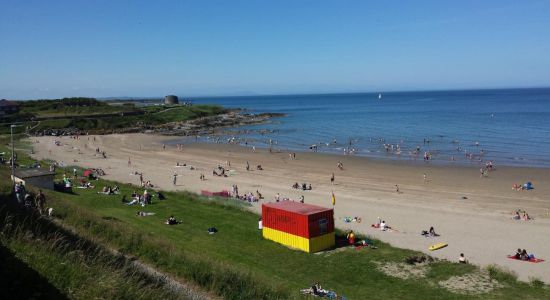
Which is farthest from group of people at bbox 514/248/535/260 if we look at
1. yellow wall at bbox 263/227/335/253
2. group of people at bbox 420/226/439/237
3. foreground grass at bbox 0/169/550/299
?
yellow wall at bbox 263/227/335/253

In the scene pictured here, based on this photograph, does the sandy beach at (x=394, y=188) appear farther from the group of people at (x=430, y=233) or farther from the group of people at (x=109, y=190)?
the group of people at (x=109, y=190)

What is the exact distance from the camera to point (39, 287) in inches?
256

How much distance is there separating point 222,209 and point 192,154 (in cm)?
3450

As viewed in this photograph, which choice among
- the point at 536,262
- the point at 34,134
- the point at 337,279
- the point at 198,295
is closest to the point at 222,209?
the point at 337,279

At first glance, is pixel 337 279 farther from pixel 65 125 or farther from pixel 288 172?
pixel 65 125

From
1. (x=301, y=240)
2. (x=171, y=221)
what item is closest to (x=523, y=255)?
(x=301, y=240)

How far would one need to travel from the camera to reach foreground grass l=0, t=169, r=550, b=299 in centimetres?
1038

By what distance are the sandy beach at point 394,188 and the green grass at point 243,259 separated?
294 centimetres

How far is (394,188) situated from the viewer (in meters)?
36.2

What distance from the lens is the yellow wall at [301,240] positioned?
19381 millimetres

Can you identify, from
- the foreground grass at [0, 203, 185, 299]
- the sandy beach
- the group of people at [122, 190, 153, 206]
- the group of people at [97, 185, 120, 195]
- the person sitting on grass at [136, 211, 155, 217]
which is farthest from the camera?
the group of people at [97, 185, 120, 195]

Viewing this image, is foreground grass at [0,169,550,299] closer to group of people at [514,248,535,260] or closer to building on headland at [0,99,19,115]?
group of people at [514,248,535,260]

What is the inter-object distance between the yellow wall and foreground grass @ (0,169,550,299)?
39 centimetres

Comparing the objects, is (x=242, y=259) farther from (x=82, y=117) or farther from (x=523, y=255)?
(x=82, y=117)
